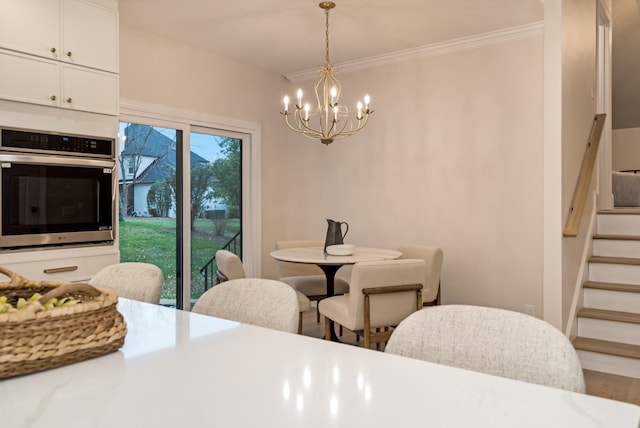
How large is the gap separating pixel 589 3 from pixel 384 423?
4.72 meters

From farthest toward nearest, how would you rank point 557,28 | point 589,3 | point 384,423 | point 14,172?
point 589,3
point 557,28
point 14,172
point 384,423

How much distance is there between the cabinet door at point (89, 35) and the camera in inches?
120

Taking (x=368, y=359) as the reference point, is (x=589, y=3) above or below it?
above

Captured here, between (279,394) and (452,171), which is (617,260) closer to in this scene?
(452,171)

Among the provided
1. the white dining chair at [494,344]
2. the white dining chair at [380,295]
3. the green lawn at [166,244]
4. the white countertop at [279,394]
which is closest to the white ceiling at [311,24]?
the green lawn at [166,244]

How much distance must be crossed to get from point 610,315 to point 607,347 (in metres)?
0.33

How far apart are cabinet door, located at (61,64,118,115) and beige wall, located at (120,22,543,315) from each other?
29.9 inches

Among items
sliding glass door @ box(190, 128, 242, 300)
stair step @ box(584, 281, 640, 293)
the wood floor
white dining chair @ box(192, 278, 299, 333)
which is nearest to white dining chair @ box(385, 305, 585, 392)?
white dining chair @ box(192, 278, 299, 333)

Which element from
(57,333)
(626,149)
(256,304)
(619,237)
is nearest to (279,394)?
(57,333)

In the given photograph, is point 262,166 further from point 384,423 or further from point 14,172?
point 384,423

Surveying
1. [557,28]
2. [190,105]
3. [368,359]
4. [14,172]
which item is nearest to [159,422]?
[368,359]

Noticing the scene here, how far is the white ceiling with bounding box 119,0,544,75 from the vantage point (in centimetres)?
367

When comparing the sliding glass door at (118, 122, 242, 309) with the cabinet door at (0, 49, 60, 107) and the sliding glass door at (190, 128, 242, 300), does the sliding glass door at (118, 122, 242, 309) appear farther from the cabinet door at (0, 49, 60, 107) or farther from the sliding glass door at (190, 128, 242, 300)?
the cabinet door at (0, 49, 60, 107)

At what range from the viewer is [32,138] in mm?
2926
